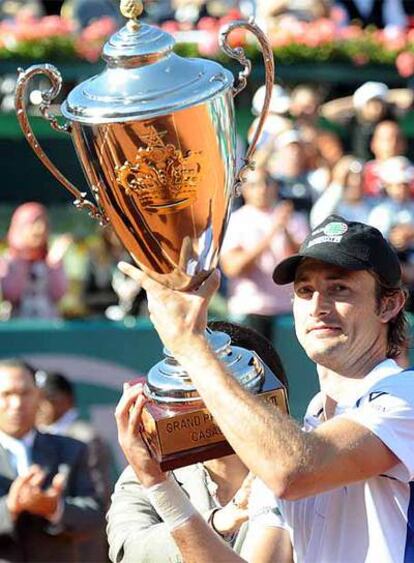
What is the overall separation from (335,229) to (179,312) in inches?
17.6

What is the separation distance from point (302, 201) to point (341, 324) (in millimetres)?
5778

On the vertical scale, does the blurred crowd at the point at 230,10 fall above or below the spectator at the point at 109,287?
above

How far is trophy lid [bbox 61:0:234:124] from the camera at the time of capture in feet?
10.7

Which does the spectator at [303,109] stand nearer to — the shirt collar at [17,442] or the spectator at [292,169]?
the spectator at [292,169]

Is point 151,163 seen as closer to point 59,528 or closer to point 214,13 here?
point 59,528

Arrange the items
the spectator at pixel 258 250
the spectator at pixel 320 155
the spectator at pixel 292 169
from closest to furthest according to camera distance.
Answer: the spectator at pixel 258 250 < the spectator at pixel 292 169 < the spectator at pixel 320 155

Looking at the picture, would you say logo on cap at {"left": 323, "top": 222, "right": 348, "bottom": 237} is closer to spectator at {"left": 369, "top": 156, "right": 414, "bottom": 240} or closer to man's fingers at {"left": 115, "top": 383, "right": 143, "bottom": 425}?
man's fingers at {"left": 115, "top": 383, "right": 143, "bottom": 425}

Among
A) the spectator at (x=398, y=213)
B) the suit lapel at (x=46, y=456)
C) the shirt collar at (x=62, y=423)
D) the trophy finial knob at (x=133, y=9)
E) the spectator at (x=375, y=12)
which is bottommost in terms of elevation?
the spectator at (x=375, y=12)

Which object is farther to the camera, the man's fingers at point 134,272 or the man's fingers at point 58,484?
the man's fingers at point 58,484

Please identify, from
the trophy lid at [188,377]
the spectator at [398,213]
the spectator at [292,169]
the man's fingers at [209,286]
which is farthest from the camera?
the spectator at [292,169]

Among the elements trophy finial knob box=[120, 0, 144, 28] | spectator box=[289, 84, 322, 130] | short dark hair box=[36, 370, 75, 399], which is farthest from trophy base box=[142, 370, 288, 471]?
spectator box=[289, 84, 322, 130]

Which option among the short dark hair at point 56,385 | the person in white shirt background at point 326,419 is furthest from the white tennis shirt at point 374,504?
the short dark hair at point 56,385

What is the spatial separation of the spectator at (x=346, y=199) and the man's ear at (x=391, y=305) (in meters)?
5.29

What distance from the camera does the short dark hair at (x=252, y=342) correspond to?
148 inches
